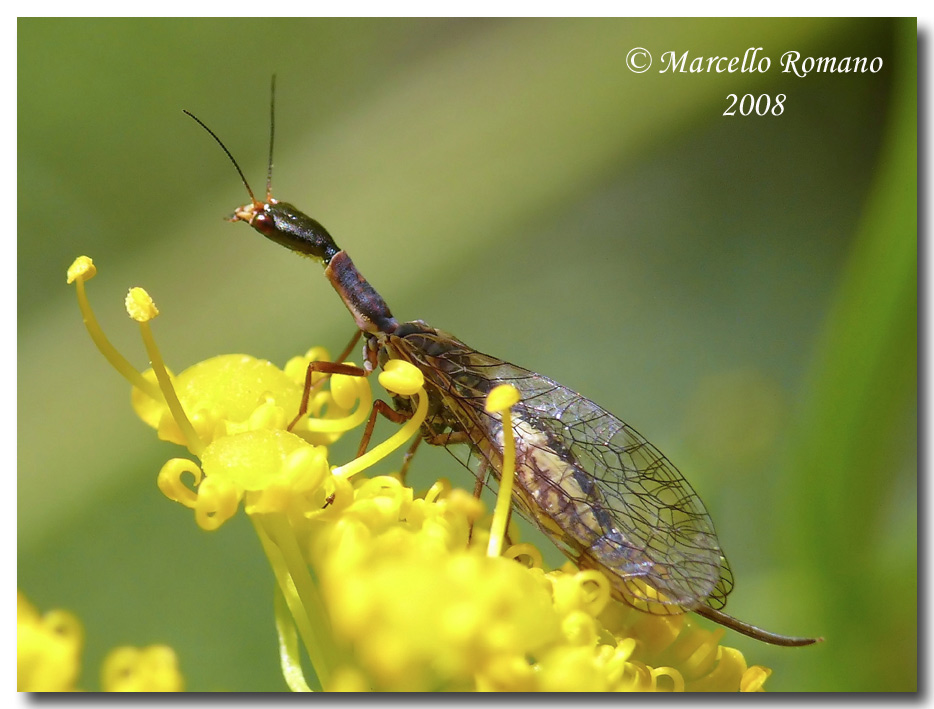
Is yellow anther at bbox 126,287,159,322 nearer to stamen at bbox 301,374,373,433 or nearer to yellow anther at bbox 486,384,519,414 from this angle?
stamen at bbox 301,374,373,433

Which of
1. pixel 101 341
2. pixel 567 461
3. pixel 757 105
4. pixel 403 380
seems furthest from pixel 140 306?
pixel 757 105

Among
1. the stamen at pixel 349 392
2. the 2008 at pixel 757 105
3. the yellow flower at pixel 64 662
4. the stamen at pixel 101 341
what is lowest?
A: the yellow flower at pixel 64 662

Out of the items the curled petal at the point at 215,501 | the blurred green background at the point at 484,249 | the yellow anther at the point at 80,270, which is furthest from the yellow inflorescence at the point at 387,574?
the blurred green background at the point at 484,249

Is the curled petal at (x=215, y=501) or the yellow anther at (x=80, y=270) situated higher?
the yellow anther at (x=80, y=270)

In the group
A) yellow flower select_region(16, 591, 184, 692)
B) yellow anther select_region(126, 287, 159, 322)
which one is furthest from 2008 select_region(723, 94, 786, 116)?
yellow flower select_region(16, 591, 184, 692)

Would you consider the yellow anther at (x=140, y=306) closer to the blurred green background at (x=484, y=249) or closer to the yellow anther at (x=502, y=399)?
the yellow anther at (x=502, y=399)

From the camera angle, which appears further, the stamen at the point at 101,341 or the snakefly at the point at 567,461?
the snakefly at the point at 567,461
